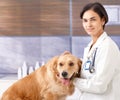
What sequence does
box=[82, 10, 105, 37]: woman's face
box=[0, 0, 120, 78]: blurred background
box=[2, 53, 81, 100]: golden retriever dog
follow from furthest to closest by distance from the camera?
1. box=[0, 0, 120, 78]: blurred background
2. box=[2, 53, 81, 100]: golden retriever dog
3. box=[82, 10, 105, 37]: woman's face

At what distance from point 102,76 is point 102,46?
0.62 feet

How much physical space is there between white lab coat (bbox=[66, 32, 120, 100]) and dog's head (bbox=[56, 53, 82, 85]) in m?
0.16

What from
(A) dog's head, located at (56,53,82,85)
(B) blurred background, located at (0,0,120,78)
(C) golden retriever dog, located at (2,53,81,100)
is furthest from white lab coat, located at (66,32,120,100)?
(B) blurred background, located at (0,0,120,78)

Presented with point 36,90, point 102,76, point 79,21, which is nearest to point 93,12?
point 102,76

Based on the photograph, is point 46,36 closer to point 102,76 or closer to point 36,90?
point 36,90

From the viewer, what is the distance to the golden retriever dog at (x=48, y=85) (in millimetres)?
2008

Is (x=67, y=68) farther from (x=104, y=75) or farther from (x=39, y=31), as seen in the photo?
(x=39, y=31)

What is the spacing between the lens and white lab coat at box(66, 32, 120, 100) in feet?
5.26

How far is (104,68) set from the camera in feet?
5.24

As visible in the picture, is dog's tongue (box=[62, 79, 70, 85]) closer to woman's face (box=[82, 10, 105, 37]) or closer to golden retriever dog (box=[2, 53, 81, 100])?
golden retriever dog (box=[2, 53, 81, 100])

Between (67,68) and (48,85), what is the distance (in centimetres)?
25

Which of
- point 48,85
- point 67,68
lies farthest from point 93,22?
point 48,85

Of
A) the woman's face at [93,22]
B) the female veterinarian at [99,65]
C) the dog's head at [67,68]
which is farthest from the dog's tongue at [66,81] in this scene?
the woman's face at [93,22]

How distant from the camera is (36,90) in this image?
212 centimetres
